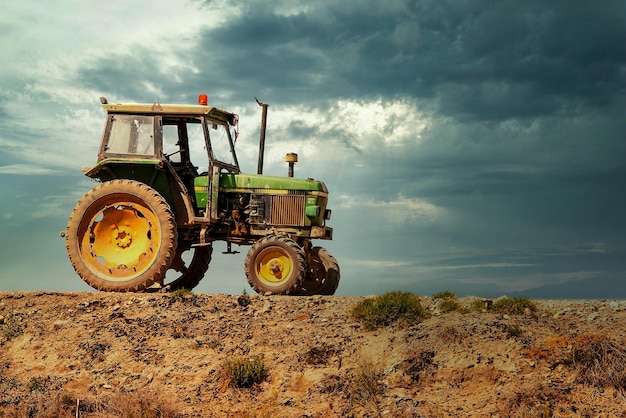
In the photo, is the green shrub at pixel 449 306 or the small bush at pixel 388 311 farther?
the green shrub at pixel 449 306

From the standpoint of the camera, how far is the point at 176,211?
15.0m

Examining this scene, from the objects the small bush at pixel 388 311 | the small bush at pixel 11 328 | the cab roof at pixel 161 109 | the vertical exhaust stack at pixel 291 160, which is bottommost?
the small bush at pixel 11 328

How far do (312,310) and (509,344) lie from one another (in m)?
3.65

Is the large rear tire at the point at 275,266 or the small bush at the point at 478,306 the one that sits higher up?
the large rear tire at the point at 275,266

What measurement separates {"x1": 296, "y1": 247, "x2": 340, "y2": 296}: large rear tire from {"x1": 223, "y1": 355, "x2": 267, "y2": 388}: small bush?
4.64 metres

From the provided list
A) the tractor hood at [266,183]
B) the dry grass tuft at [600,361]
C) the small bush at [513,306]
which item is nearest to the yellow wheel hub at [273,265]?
the tractor hood at [266,183]

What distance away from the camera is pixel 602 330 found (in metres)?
10.9

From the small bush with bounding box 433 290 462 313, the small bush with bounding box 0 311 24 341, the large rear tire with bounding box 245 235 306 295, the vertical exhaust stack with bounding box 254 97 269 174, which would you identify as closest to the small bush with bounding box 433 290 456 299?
the small bush with bounding box 433 290 462 313

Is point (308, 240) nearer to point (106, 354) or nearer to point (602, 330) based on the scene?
point (106, 354)

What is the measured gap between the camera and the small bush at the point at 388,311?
11.8 metres

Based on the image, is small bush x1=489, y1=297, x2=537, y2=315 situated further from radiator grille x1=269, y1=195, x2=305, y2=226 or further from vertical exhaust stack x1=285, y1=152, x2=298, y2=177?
vertical exhaust stack x1=285, y1=152, x2=298, y2=177

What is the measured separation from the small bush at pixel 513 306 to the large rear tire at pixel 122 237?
21.5 feet

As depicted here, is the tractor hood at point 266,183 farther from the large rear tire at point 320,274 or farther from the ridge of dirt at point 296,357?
the ridge of dirt at point 296,357

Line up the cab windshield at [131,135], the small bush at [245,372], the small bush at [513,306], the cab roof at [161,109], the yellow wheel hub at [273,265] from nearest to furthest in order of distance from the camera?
the small bush at [245,372] → the small bush at [513,306] → the yellow wheel hub at [273,265] → the cab roof at [161,109] → the cab windshield at [131,135]
